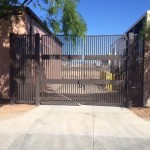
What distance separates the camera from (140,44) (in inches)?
562

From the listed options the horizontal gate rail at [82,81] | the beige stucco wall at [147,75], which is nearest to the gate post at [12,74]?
the horizontal gate rail at [82,81]

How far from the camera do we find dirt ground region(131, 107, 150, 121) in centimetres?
1238

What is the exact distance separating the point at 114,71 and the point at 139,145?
6.41 metres

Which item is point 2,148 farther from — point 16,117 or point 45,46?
point 45,46

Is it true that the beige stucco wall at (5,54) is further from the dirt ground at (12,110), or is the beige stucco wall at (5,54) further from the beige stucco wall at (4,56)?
the dirt ground at (12,110)

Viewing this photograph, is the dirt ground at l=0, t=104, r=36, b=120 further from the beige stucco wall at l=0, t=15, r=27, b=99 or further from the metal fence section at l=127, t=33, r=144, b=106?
the metal fence section at l=127, t=33, r=144, b=106

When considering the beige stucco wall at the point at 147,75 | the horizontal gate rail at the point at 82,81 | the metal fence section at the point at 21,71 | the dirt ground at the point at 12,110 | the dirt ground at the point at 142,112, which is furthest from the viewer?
the metal fence section at the point at 21,71

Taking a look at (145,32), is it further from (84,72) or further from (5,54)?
(5,54)

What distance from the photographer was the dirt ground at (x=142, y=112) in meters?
12.4

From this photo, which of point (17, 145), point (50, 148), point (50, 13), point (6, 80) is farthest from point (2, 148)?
point (6, 80)

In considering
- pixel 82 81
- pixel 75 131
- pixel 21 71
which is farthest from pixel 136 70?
pixel 75 131

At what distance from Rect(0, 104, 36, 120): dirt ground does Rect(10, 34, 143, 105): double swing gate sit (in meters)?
0.59

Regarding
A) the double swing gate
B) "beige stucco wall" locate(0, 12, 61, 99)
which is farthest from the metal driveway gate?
"beige stucco wall" locate(0, 12, 61, 99)

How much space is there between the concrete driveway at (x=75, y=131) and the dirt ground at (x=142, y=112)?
1.00 ft
